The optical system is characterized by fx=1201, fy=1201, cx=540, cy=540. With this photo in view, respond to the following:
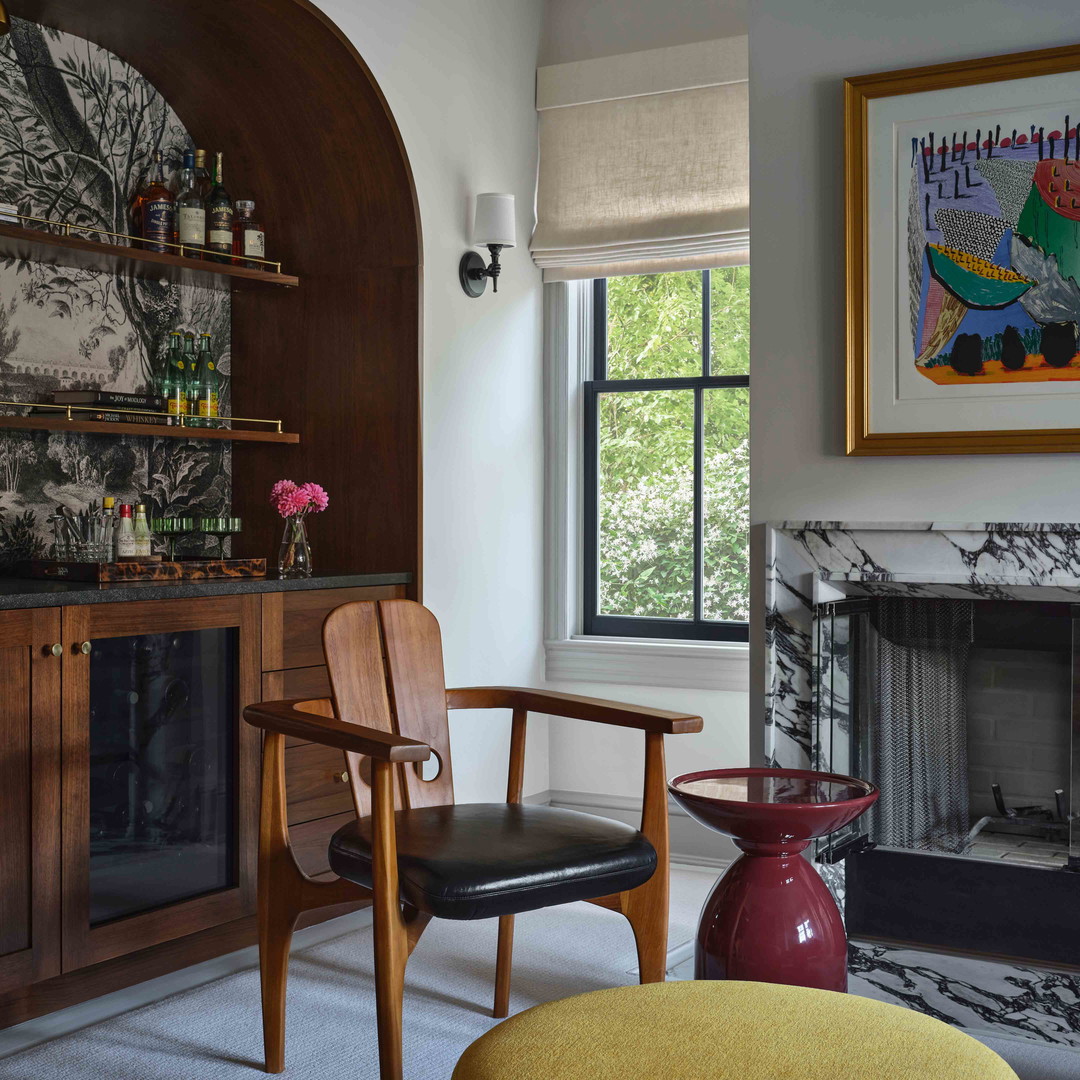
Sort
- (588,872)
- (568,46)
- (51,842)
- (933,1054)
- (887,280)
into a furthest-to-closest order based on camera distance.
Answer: (568,46) → (887,280) → (51,842) → (588,872) → (933,1054)

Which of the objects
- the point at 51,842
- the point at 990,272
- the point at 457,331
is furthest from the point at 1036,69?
the point at 51,842

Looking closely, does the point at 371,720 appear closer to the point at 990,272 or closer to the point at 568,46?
the point at 990,272

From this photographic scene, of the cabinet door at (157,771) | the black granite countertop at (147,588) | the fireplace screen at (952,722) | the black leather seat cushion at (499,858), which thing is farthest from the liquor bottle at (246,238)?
the fireplace screen at (952,722)

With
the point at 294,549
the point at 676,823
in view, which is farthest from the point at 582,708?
the point at 676,823

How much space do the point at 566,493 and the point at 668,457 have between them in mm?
378

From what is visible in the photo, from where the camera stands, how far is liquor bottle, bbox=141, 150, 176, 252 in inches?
128

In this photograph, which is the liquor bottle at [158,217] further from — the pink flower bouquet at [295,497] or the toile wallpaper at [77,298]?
the pink flower bouquet at [295,497]

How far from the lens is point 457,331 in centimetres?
369

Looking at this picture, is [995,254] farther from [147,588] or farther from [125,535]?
[125,535]

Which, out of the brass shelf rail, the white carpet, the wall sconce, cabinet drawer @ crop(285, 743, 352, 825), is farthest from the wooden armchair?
the wall sconce

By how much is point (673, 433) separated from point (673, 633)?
2.26 ft

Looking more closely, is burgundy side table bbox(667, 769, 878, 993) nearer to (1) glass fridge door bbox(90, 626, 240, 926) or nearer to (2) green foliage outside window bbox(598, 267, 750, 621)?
(1) glass fridge door bbox(90, 626, 240, 926)

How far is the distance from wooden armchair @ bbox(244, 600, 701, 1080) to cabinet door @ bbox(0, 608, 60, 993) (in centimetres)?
47

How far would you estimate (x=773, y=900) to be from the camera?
6.69 feet
